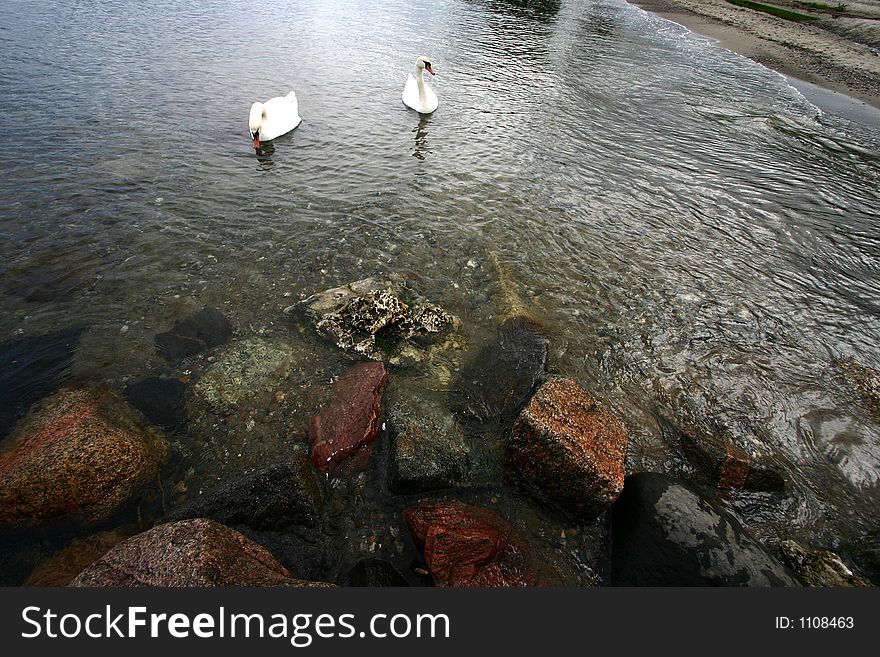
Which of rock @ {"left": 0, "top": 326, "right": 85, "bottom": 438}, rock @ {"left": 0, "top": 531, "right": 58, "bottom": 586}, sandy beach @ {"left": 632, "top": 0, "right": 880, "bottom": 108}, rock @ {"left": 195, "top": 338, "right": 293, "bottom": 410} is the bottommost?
rock @ {"left": 0, "top": 531, "right": 58, "bottom": 586}

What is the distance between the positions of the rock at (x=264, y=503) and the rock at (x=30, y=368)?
2865 mm

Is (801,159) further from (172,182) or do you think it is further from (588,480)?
(172,182)

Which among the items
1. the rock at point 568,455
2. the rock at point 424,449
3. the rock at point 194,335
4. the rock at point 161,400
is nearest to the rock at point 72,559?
the rock at point 161,400

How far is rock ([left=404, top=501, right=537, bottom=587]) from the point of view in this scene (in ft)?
13.8

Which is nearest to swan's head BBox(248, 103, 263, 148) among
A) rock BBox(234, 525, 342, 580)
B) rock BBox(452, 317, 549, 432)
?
rock BBox(452, 317, 549, 432)

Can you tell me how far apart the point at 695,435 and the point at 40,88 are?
740 inches

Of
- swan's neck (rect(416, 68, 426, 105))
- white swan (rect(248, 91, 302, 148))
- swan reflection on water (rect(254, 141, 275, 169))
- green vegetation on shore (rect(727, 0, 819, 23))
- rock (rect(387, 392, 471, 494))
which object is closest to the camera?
rock (rect(387, 392, 471, 494))

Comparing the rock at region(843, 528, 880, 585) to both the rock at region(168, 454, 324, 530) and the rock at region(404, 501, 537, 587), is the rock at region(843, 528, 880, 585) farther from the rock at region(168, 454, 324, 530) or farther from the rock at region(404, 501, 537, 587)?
the rock at region(168, 454, 324, 530)

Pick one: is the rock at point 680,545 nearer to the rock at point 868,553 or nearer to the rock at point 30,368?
the rock at point 868,553

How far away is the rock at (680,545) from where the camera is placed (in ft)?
13.4

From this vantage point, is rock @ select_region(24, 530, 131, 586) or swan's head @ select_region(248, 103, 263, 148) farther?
swan's head @ select_region(248, 103, 263, 148)

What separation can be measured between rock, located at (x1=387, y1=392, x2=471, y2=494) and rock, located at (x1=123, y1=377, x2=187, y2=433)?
2.73m

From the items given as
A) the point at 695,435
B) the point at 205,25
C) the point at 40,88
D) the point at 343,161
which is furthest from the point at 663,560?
the point at 205,25

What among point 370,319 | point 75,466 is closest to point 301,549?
point 75,466
